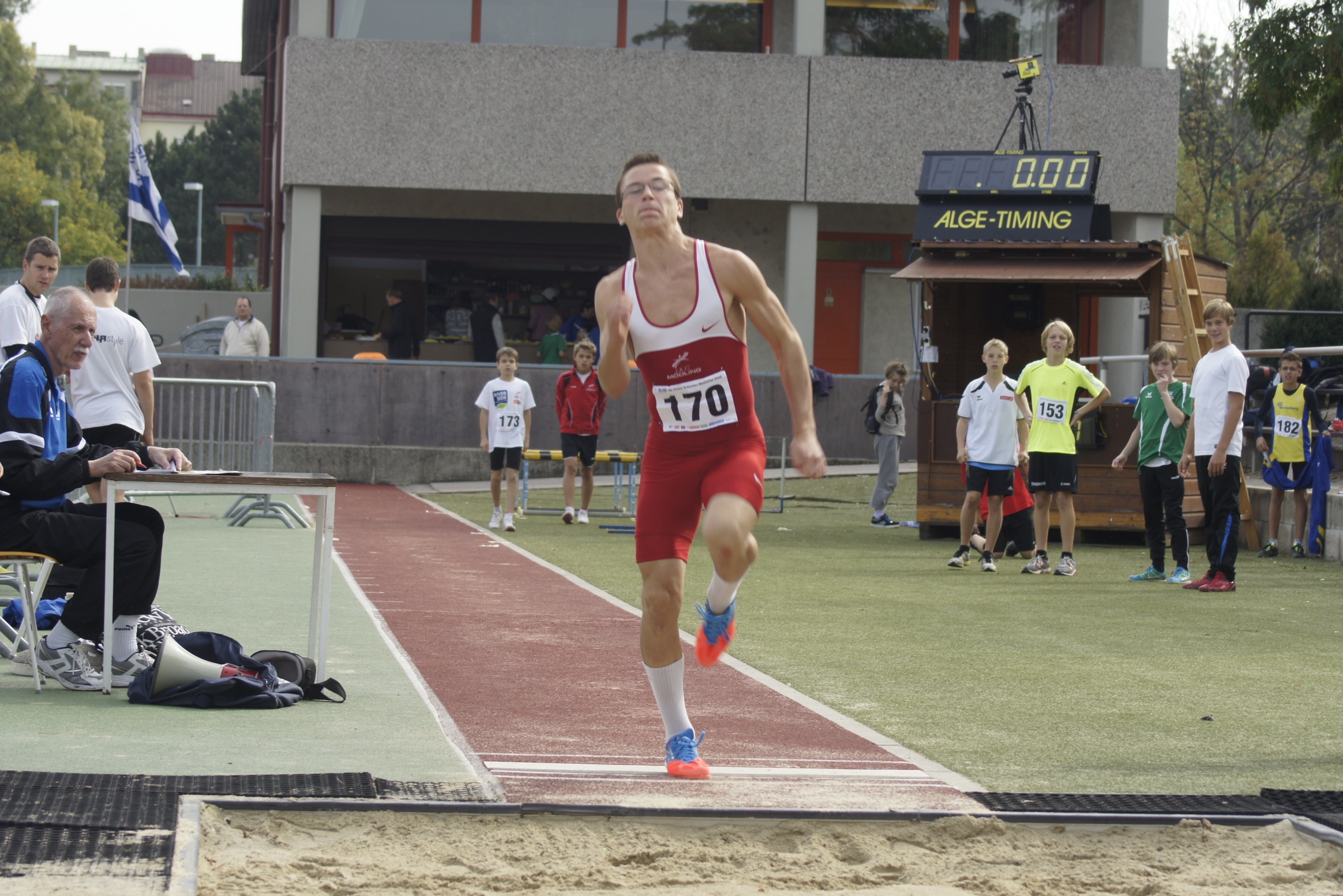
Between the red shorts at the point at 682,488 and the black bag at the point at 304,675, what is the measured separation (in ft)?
6.38

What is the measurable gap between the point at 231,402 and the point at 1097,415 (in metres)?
9.28

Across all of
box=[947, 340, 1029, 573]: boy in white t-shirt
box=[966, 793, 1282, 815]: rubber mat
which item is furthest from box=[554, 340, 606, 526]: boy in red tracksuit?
box=[966, 793, 1282, 815]: rubber mat

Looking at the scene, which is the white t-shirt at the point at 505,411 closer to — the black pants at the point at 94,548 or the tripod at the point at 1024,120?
the tripod at the point at 1024,120

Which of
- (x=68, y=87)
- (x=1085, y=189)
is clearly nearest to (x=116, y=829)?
(x=1085, y=189)

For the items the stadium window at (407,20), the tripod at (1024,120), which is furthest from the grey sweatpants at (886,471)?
the stadium window at (407,20)

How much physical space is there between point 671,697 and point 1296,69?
17154 millimetres

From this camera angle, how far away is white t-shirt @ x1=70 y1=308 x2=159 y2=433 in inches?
383

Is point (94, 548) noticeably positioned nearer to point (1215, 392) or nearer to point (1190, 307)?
point (1215, 392)

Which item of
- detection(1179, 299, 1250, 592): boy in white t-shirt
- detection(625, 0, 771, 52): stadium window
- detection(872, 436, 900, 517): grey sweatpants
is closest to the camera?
detection(1179, 299, 1250, 592): boy in white t-shirt

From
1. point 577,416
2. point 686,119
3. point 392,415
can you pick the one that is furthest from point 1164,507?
point 686,119

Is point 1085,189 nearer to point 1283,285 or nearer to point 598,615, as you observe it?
point 598,615

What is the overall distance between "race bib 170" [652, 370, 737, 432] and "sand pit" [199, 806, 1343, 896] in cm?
142

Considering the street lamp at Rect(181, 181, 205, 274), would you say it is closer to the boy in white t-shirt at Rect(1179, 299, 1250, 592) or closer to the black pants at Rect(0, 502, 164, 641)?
the boy in white t-shirt at Rect(1179, 299, 1250, 592)

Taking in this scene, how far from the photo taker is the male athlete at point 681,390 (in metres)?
5.15
